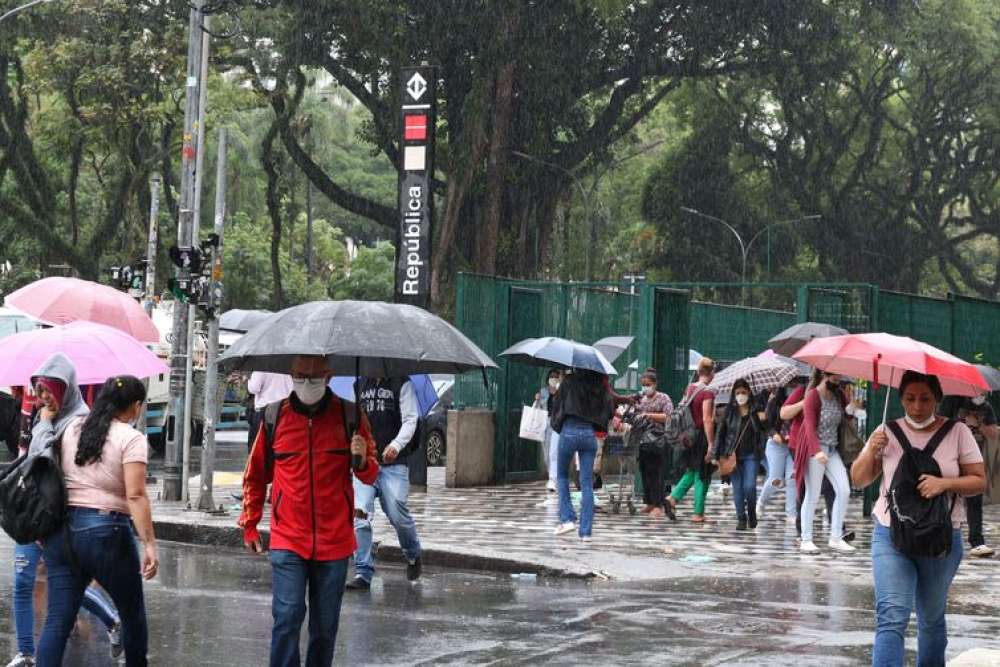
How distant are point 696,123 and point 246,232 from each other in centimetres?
2142

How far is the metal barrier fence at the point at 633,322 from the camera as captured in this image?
19.6 meters

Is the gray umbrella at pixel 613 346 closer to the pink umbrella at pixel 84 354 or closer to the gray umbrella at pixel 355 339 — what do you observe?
the pink umbrella at pixel 84 354

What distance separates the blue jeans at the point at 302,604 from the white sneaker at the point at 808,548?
8.12 m

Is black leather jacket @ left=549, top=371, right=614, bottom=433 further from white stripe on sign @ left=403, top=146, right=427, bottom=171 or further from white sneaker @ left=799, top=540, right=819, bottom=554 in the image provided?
white stripe on sign @ left=403, top=146, right=427, bottom=171

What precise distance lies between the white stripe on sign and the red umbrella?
16.1 metres

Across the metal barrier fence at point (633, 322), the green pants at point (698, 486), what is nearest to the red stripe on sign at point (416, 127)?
the metal barrier fence at point (633, 322)

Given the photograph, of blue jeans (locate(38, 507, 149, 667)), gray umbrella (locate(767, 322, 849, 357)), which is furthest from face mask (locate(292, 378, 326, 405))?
gray umbrella (locate(767, 322, 849, 357))

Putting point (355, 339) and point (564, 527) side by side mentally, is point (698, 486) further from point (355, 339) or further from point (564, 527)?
point (355, 339)

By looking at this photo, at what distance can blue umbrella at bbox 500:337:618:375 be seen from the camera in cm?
1497

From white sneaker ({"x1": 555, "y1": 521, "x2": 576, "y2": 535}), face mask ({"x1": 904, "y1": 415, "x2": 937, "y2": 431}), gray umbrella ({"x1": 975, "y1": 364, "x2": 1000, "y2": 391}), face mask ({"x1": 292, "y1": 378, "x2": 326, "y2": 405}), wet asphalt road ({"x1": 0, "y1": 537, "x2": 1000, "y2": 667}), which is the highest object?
gray umbrella ({"x1": 975, "y1": 364, "x2": 1000, "y2": 391})

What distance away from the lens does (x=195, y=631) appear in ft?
31.9

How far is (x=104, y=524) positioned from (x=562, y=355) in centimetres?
855

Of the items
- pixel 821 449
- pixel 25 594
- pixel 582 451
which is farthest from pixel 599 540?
pixel 25 594

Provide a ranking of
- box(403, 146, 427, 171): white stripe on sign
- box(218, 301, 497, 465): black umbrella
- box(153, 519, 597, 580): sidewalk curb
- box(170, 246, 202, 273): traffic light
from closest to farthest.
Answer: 1. box(218, 301, 497, 465): black umbrella
2. box(153, 519, 597, 580): sidewalk curb
3. box(170, 246, 202, 273): traffic light
4. box(403, 146, 427, 171): white stripe on sign
